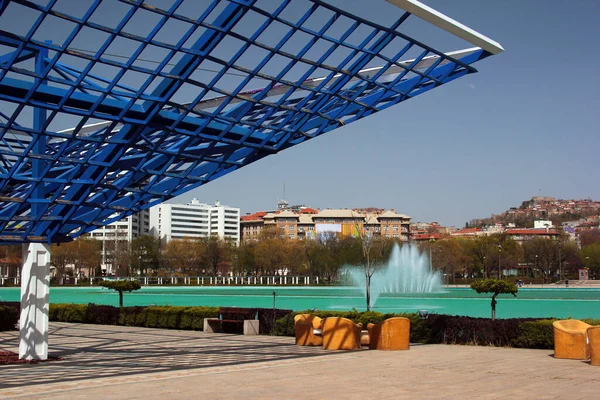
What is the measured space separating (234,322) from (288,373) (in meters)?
9.77

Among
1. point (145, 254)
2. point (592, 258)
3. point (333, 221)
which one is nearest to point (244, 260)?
point (145, 254)

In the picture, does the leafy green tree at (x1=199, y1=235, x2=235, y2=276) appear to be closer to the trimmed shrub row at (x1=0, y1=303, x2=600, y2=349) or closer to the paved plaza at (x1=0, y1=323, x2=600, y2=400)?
the trimmed shrub row at (x1=0, y1=303, x2=600, y2=349)

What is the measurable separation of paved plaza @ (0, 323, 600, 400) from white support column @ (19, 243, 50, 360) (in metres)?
0.70

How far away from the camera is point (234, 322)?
894 inches

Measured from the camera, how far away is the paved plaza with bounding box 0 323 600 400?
10.9 m

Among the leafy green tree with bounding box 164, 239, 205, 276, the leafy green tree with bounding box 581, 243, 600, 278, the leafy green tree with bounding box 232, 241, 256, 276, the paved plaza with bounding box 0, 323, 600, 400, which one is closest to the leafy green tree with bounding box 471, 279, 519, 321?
the paved plaza with bounding box 0, 323, 600, 400

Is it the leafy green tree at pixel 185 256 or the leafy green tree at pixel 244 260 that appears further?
the leafy green tree at pixel 185 256

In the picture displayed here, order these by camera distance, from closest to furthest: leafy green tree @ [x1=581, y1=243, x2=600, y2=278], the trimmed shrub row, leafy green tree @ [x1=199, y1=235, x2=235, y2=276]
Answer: the trimmed shrub row
leafy green tree @ [x1=581, y1=243, x2=600, y2=278]
leafy green tree @ [x1=199, y1=235, x2=235, y2=276]

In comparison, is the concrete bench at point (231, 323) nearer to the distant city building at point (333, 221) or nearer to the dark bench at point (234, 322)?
the dark bench at point (234, 322)

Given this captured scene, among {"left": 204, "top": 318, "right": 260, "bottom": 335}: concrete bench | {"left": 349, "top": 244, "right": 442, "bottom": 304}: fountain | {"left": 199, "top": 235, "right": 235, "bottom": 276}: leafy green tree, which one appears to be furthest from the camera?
{"left": 199, "top": 235, "right": 235, "bottom": 276}: leafy green tree

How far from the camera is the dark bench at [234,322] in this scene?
2223 cm

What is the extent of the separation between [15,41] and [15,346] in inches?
448

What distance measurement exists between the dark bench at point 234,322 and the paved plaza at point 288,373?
281 centimetres

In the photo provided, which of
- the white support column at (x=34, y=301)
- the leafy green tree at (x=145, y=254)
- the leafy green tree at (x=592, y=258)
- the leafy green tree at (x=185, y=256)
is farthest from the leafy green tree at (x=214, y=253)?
the white support column at (x=34, y=301)
